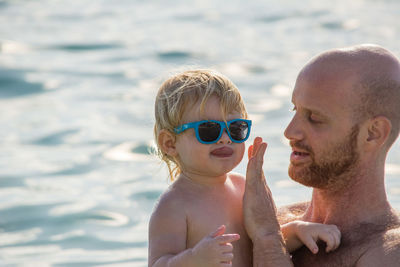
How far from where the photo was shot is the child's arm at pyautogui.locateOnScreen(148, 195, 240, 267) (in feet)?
11.5

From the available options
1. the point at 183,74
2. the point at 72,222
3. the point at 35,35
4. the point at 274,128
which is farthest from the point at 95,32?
the point at 183,74

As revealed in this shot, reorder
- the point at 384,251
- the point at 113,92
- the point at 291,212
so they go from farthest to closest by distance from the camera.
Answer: the point at 113,92, the point at 291,212, the point at 384,251

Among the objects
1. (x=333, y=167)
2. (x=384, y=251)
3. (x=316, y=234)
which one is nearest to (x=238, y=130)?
(x=333, y=167)

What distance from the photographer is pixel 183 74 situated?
401 centimetres

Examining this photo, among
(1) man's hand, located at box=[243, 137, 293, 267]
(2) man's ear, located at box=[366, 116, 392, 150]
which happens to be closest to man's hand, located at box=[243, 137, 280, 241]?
(1) man's hand, located at box=[243, 137, 293, 267]

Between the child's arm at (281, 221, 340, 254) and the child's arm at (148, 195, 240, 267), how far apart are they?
39 centimetres

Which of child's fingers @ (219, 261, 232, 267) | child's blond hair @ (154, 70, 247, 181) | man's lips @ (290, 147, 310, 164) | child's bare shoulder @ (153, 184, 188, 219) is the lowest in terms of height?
child's fingers @ (219, 261, 232, 267)

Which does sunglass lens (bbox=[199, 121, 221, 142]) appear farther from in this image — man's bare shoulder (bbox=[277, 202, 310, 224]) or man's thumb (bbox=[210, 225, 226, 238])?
man's bare shoulder (bbox=[277, 202, 310, 224])

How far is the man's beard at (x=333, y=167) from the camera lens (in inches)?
155

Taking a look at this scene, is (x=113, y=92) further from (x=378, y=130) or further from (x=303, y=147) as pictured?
(x=378, y=130)

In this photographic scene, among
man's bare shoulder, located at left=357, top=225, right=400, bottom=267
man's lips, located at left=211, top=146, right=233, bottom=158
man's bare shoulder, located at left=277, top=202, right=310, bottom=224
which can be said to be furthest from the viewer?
man's bare shoulder, located at left=277, top=202, right=310, bottom=224

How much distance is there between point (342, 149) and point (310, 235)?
0.41 meters

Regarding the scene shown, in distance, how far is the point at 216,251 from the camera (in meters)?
3.49

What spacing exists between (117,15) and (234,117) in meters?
13.3
